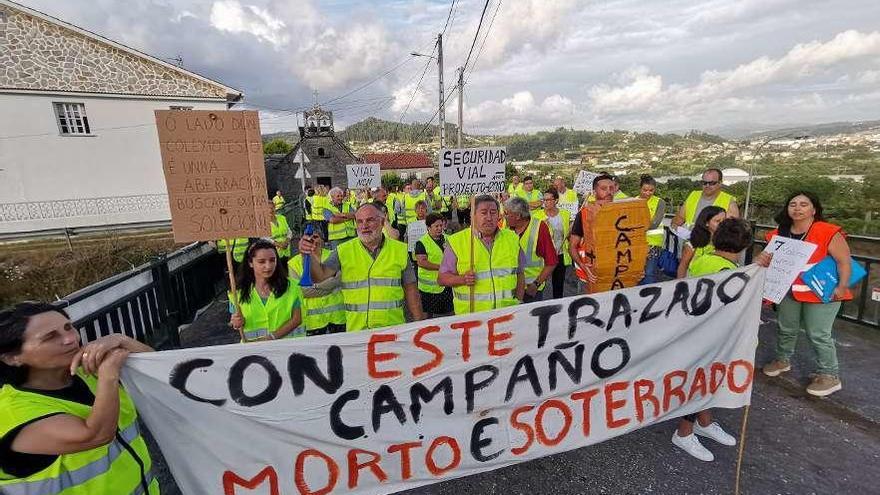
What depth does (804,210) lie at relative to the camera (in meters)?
3.79

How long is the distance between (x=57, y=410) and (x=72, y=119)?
23.4m

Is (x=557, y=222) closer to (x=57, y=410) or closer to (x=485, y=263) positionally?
(x=485, y=263)

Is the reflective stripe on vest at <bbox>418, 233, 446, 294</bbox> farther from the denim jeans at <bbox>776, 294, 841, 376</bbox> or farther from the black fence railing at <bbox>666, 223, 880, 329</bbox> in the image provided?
the black fence railing at <bbox>666, 223, 880, 329</bbox>

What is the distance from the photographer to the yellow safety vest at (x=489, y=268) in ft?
11.4

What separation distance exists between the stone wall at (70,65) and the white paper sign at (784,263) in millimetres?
23111

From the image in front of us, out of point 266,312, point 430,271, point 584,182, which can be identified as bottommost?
point 430,271

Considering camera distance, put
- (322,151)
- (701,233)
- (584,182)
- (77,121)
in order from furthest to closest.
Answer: (322,151) → (77,121) → (584,182) → (701,233)

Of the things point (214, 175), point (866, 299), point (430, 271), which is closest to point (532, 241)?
point (430, 271)

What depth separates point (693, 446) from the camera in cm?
327

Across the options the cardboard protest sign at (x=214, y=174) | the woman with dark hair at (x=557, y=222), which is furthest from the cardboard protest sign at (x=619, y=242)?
the cardboard protest sign at (x=214, y=174)

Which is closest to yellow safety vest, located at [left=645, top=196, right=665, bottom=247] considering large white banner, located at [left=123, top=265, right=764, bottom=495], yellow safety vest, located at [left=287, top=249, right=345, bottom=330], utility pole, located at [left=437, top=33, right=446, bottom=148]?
large white banner, located at [left=123, top=265, right=764, bottom=495]

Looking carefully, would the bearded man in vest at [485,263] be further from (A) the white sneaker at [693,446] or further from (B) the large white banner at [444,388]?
(A) the white sneaker at [693,446]

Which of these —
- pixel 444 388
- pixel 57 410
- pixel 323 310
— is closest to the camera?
pixel 57 410

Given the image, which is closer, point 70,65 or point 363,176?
point 363,176
